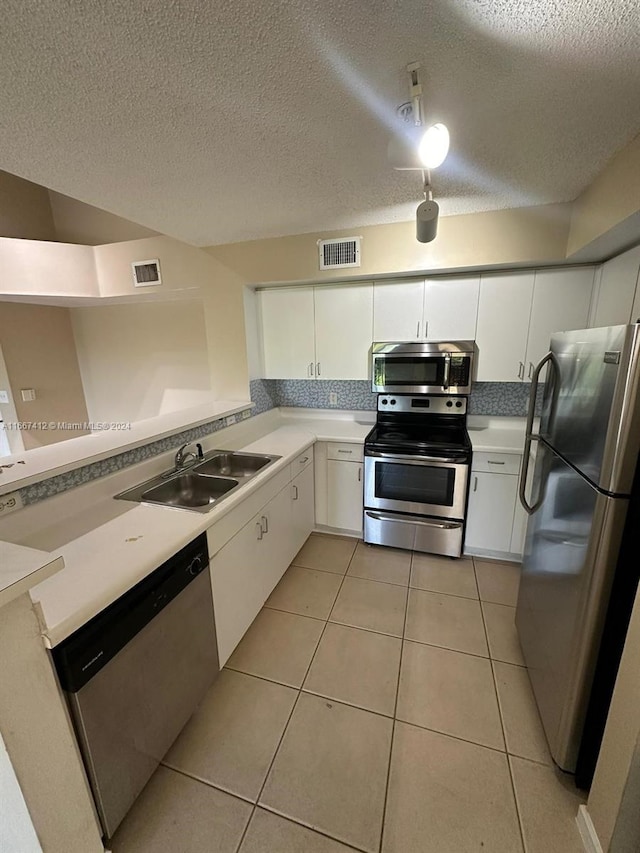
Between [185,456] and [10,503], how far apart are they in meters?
0.85

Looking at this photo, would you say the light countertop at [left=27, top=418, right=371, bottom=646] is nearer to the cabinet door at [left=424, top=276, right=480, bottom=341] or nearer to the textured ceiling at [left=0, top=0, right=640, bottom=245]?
the textured ceiling at [left=0, top=0, right=640, bottom=245]

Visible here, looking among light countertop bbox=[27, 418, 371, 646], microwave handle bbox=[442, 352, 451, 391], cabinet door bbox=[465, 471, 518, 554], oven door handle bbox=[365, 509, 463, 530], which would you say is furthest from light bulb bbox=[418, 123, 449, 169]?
oven door handle bbox=[365, 509, 463, 530]

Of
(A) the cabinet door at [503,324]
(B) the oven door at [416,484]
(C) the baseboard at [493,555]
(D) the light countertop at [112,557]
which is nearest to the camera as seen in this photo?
(D) the light countertop at [112,557]

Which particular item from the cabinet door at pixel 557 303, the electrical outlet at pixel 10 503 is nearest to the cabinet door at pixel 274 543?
the electrical outlet at pixel 10 503

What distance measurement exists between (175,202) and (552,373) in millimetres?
2130

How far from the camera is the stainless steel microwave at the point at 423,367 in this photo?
7.99ft

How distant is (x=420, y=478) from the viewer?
98.4 inches

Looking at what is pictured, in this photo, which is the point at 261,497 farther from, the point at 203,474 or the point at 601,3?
the point at 601,3

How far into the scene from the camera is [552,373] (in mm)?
1519

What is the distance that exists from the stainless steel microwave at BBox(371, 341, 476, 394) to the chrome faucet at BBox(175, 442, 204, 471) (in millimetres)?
1383

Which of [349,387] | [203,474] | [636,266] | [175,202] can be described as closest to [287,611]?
[203,474]

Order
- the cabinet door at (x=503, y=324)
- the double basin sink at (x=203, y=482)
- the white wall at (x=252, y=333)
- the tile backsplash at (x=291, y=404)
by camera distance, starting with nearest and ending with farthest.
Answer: the tile backsplash at (x=291, y=404), the double basin sink at (x=203, y=482), the cabinet door at (x=503, y=324), the white wall at (x=252, y=333)

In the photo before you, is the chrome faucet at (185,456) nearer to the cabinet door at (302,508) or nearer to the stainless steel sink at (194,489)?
the stainless steel sink at (194,489)

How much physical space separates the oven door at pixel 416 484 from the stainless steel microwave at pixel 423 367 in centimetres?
53
